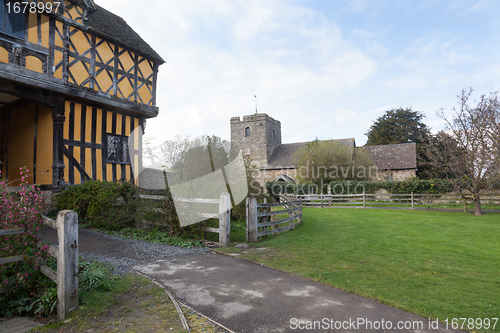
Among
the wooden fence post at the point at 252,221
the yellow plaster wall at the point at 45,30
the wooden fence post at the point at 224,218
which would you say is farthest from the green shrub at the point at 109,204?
the yellow plaster wall at the point at 45,30

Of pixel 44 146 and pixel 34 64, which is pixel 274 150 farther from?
pixel 34 64

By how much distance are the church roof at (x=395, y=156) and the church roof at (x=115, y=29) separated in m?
27.8

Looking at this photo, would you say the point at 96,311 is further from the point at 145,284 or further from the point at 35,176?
the point at 35,176

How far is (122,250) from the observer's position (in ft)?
19.8

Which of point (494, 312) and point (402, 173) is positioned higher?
point (402, 173)

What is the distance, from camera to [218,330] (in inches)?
118

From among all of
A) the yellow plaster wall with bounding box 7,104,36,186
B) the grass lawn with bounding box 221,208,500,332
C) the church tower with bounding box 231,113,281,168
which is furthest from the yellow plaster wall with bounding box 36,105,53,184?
the church tower with bounding box 231,113,281,168

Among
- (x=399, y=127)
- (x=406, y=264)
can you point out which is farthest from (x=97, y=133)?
(x=399, y=127)

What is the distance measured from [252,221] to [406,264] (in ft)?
11.9

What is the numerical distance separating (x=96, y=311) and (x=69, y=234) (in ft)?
3.12

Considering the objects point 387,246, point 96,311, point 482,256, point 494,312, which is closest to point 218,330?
point 96,311

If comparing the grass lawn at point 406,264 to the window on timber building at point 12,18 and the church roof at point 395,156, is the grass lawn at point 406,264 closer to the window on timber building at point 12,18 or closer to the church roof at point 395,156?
the window on timber building at point 12,18

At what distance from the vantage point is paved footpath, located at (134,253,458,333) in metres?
Answer: 3.12

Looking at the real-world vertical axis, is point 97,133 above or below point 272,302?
above
